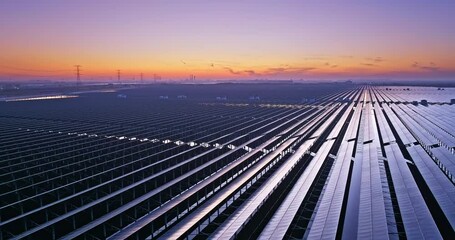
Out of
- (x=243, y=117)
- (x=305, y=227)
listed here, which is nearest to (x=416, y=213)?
(x=305, y=227)

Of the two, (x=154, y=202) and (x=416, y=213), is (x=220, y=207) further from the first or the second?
(x=416, y=213)

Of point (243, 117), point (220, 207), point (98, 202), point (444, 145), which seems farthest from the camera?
point (243, 117)

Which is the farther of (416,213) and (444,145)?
(444,145)

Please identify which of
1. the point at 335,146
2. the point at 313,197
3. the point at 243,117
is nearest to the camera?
the point at 313,197

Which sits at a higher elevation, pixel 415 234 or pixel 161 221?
pixel 415 234

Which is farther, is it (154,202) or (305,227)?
(154,202)

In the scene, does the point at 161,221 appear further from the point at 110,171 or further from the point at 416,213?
the point at 416,213

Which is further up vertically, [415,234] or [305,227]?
[415,234]

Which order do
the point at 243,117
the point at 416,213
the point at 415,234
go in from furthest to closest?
the point at 243,117 → the point at 416,213 → the point at 415,234

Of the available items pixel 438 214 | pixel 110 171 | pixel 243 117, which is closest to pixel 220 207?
pixel 110 171
